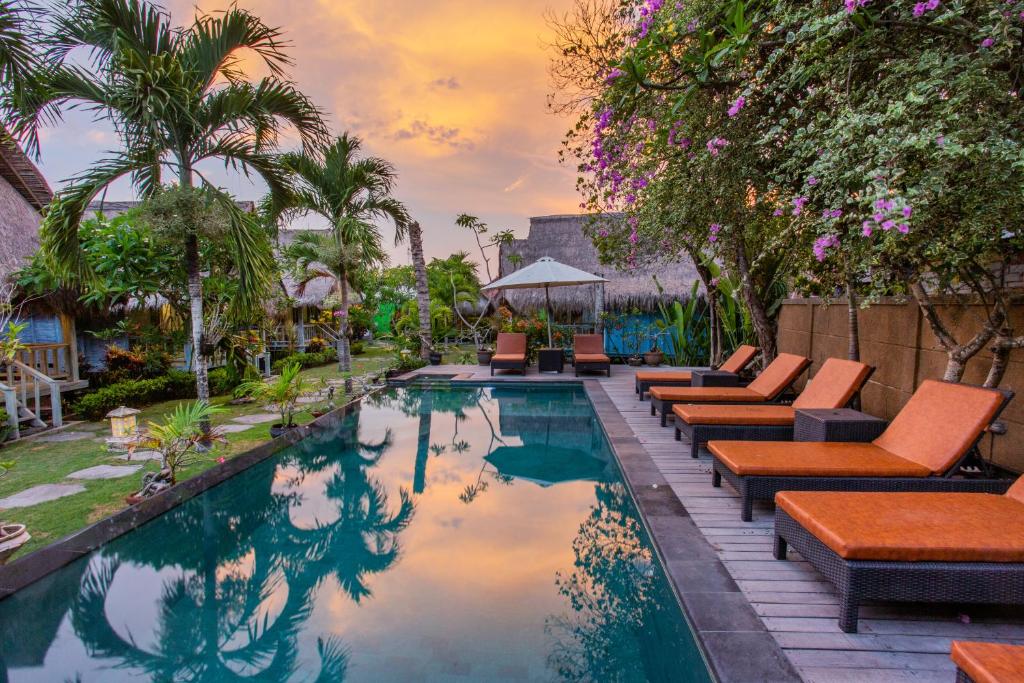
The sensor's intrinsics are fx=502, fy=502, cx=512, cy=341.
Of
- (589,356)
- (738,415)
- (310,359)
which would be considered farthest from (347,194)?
(738,415)

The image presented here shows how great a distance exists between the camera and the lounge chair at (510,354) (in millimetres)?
11570

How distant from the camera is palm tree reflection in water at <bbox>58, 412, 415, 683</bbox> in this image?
106 inches

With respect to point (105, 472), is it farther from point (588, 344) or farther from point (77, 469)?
point (588, 344)

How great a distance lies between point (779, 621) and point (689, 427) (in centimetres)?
280

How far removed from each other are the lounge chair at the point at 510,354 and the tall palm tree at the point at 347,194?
155 inches

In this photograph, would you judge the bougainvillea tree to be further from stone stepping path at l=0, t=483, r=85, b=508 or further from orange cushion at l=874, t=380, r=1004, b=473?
stone stepping path at l=0, t=483, r=85, b=508

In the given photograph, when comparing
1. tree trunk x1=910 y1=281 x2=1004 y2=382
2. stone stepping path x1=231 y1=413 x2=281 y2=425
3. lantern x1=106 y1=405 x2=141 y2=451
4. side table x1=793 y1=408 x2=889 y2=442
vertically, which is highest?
tree trunk x1=910 y1=281 x2=1004 y2=382

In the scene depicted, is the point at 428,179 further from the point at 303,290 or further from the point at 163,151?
the point at 163,151

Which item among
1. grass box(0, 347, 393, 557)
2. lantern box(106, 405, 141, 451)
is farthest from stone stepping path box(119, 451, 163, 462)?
lantern box(106, 405, 141, 451)

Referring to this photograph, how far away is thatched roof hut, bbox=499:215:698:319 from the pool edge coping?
961 centimetres

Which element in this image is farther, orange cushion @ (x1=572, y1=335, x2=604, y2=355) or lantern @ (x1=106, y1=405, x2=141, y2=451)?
orange cushion @ (x1=572, y1=335, x2=604, y2=355)

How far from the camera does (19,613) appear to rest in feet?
9.73

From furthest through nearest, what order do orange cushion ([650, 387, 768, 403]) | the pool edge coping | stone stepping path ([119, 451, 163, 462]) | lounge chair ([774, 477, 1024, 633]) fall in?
orange cushion ([650, 387, 768, 403]) < stone stepping path ([119, 451, 163, 462]) < the pool edge coping < lounge chair ([774, 477, 1024, 633])

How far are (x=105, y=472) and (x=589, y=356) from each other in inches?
350
